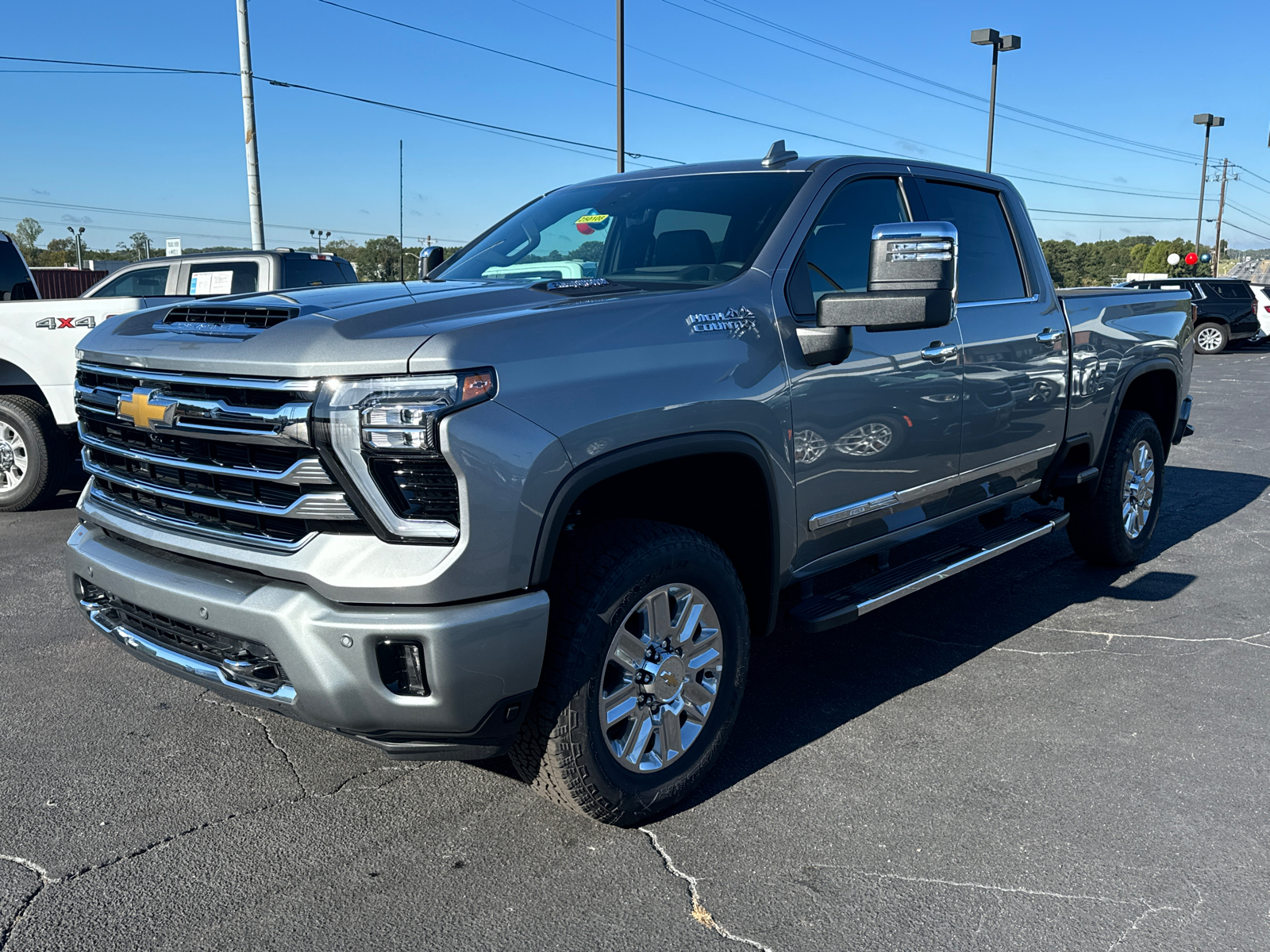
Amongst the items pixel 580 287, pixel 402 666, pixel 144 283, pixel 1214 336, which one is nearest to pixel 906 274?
pixel 580 287

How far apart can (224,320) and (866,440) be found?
84.3 inches

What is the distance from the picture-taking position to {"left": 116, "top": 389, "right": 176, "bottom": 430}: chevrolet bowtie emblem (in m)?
2.85

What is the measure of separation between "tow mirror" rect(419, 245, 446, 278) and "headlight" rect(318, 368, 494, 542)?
2611mm

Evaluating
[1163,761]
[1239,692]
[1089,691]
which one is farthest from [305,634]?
[1239,692]

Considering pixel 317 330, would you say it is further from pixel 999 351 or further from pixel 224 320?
pixel 999 351

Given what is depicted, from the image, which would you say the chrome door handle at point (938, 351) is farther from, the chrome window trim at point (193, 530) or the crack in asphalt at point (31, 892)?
the crack in asphalt at point (31, 892)

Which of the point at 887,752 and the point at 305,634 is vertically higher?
the point at 305,634

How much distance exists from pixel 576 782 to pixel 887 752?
1.26 meters

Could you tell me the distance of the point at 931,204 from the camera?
14.6 ft

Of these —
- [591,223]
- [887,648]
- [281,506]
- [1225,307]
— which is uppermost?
[591,223]

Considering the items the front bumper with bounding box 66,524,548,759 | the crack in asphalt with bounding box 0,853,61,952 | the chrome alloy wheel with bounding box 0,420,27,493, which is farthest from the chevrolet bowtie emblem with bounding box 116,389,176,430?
the chrome alloy wheel with bounding box 0,420,27,493

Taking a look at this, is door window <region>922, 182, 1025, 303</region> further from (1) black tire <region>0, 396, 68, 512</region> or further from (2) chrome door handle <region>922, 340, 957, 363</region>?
(1) black tire <region>0, 396, 68, 512</region>

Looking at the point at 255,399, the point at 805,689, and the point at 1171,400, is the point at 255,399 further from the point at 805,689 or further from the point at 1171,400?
the point at 1171,400

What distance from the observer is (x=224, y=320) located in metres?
2.99
